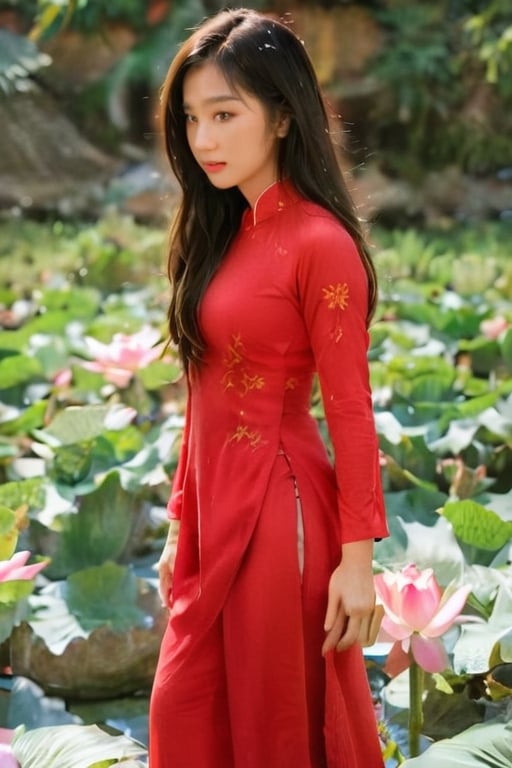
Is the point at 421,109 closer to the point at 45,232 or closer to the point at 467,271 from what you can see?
the point at 45,232

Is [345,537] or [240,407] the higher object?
[240,407]

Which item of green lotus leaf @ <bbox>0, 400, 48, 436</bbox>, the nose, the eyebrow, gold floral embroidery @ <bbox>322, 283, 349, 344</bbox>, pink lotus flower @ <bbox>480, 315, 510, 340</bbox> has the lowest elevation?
green lotus leaf @ <bbox>0, 400, 48, 436</bbox>

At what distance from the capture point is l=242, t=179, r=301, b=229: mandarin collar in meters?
1.25

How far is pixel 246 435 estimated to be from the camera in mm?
1254

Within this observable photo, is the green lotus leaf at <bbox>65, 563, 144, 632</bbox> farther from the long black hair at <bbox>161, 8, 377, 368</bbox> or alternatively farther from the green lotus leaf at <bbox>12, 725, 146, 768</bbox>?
the long black hair at <bbox>161, 8, 377, 368</bbox>

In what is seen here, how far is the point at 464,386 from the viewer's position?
275cm

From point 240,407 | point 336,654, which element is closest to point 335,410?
point 240,407

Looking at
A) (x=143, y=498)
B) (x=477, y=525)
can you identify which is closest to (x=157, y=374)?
(x=143, y=498)

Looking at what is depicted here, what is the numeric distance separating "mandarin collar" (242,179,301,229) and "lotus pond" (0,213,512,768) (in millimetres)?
266

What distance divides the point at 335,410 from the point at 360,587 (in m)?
0.18

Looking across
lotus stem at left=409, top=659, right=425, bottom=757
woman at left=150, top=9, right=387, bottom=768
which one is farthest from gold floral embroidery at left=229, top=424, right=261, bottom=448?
lotus stem at left=409, top=659, right=425, bottom=757

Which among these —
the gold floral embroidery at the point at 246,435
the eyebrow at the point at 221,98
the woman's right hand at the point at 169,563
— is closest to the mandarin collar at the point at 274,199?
the eyebrow at the point at 221,98

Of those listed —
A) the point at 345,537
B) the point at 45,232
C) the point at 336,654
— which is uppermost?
the point at 345,537

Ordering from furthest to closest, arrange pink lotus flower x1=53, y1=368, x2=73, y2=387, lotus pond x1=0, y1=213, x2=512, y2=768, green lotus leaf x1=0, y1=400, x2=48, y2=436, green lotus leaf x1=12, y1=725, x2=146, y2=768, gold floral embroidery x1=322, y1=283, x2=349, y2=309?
pink lotus flower x1=53, y1=368, x2=73, y2=387
green lotus leaf x1=0, y1=400, x2=48, y2=436
lotus pond x1=0, y1=213, x2=512, y2=768
green lotus leaf x1=12, y1=725, x2=146, y2=768
gold floral embroidery x1=322, y1=283, x2=349, y2=309
